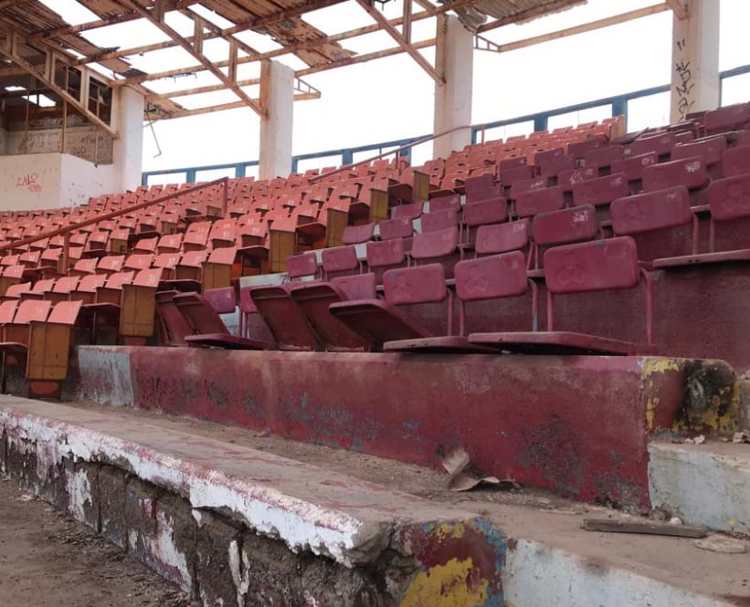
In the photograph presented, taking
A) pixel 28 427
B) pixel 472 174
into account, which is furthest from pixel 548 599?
pixel 472 174

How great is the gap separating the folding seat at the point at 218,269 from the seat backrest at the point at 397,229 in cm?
108

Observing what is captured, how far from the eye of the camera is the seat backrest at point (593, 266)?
1.94 meters

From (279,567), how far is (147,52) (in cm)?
1466

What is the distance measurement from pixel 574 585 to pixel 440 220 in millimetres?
3503

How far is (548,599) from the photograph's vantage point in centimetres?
114

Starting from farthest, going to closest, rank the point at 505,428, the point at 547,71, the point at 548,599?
the point at 547,71, the point at 505,428, the point at 548,599

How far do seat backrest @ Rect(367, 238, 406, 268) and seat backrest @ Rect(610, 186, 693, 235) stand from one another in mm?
1208

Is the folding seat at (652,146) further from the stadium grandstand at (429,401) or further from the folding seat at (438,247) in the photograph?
the folding seat at (438,247)

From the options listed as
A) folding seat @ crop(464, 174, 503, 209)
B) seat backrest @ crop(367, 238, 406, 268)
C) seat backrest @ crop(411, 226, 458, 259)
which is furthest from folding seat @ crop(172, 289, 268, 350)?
folding seat @ crop(464, 174, 503, 209)

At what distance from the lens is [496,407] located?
1.74 m

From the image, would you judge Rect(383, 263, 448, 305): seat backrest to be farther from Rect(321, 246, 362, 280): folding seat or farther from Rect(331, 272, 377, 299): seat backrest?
Rect(321, 246, 362, 280): folding seat

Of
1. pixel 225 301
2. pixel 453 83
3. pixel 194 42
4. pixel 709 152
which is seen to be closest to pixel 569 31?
pixel 453 83

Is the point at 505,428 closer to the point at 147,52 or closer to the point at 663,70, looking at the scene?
the point at 663,70

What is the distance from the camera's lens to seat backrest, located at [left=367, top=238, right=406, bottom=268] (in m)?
3.69
